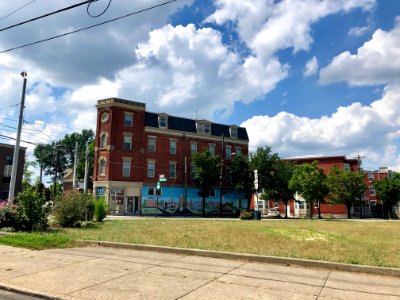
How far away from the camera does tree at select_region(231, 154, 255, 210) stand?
172 ft

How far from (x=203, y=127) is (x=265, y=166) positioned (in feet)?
37.4

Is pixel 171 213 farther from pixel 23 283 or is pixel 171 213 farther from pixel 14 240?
pixel 23 283

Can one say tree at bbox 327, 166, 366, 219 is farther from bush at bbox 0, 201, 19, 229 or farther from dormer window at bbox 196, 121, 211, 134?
bush at bbox 0, 201, 19, 229

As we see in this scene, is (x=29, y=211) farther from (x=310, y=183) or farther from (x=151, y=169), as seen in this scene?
(x=310, y=183)

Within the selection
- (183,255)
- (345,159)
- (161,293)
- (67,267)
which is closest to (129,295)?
(161,293)

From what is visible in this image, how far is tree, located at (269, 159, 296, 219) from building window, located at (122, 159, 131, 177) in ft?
66.1

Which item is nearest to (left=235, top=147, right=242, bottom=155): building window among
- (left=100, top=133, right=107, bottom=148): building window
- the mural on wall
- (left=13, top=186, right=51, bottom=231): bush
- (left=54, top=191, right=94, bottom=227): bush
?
the mural on wall

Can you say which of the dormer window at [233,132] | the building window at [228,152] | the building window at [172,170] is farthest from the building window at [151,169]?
the dormer window at [233,132]

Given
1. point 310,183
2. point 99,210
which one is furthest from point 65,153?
point 99,210

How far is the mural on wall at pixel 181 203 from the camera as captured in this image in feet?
162

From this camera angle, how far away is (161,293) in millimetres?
6684

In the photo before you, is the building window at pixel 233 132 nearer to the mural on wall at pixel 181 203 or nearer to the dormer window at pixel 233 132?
the dormer window at pixel 233 132

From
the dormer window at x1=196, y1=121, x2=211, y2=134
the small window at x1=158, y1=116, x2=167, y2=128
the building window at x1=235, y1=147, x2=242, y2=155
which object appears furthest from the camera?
the building window at x1=235, y1=147, x2=242, y2=155

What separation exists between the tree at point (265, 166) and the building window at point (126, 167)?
660 inches
